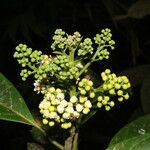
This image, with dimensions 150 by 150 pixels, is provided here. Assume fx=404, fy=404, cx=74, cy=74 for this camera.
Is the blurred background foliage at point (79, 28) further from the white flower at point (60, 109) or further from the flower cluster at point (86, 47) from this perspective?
the white flower at point (60, 109)

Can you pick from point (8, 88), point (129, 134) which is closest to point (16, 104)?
point (8, 88)

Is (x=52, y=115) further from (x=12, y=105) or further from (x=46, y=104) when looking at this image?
(x=12, y=105)

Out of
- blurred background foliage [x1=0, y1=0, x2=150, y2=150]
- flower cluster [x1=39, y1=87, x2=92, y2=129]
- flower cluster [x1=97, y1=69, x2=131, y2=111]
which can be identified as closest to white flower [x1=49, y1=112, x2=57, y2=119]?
flower cluster [x1=39, y1=87, x2=92, y2=129]

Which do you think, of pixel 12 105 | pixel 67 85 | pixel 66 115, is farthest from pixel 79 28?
pixel 66 115

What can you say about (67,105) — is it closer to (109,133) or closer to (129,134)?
(129,134)

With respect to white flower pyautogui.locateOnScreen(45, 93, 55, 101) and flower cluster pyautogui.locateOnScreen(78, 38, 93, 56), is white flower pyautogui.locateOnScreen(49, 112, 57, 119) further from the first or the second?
flower cluster pyautogui.locateOnScreen(78, 38, 93, 56)

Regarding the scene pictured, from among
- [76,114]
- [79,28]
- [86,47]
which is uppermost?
[79,28]
